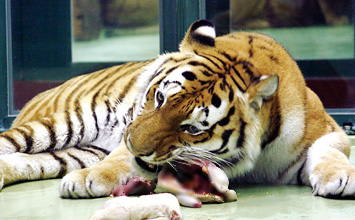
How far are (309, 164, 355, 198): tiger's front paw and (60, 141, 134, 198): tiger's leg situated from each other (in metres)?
0.68

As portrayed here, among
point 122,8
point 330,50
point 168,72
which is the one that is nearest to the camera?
point 168,72

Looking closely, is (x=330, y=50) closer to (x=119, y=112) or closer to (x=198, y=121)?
(x=119, y=112)

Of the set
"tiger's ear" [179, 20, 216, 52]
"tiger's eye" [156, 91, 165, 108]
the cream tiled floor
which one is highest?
"tiger's ear" [179, 20, 216, 52]

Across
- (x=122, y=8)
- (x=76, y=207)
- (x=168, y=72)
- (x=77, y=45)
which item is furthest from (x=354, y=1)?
(x=76, y=207)

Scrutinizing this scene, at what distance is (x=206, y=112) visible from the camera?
2066mm

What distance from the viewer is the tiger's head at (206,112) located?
2041 millimetres

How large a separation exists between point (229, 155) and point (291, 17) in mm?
2212

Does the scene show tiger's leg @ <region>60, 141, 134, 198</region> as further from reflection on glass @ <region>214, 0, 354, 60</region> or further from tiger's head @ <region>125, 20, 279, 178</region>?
reflection on glass @ <region>214, 0, 354, 60</region>

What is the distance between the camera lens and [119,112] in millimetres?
2812

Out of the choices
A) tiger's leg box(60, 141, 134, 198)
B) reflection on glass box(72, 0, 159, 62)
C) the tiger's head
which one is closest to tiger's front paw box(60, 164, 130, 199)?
tiger's leg box(60, 141, 134, 198)

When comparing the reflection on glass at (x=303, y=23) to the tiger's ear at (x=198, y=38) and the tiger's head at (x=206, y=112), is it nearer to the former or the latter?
the tiger's ear at (x=198, y=38)

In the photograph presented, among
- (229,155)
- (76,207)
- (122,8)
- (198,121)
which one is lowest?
(76,207)

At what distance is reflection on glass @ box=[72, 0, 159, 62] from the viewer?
13.0 feet

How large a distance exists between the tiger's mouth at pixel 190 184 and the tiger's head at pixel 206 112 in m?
0.05
